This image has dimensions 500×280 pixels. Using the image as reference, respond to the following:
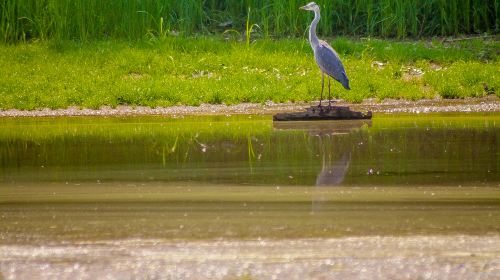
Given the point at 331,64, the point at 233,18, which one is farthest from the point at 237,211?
the point at 233,18

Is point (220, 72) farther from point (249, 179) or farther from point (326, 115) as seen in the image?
point (249, 179)

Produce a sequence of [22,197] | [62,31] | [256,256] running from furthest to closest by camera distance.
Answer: [62,31], [22,197], [256,256]

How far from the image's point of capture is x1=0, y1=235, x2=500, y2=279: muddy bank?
6.66 meters

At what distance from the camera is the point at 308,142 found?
1338cm

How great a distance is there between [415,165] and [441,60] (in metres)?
9.57

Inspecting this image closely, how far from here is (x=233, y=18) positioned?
2389 centimetres

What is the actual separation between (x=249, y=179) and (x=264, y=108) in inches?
293

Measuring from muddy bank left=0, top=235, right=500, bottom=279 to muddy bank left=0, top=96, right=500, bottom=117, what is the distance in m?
9.86

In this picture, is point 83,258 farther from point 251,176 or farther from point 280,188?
point 251,176

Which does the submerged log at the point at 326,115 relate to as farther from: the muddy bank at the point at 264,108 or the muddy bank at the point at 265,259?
the muddy bank at the point at 265,259

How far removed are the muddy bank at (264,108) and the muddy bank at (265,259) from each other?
32.4ft

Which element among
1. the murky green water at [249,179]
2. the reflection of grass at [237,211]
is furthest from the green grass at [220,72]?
the reflection of grass at [237,211]

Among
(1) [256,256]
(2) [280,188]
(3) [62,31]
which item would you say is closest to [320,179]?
(2) [280,188]

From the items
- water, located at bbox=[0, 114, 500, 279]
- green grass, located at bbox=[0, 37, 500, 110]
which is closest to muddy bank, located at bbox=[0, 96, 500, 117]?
green grass, located at bbox=[0, 37, 500, 110]
